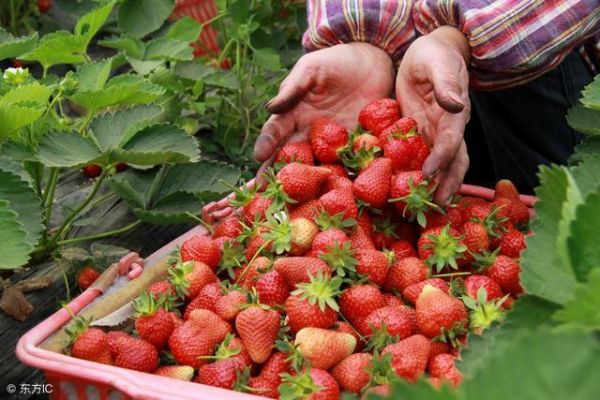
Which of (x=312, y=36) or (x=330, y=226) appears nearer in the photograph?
(x=330, y=226)

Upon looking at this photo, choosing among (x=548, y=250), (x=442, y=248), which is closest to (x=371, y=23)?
(x=442, y=248)

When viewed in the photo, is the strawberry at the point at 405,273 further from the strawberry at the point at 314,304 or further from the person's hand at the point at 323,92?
the person's hand at the point at 323,92

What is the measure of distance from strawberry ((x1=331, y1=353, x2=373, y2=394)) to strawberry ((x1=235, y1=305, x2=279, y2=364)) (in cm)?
9

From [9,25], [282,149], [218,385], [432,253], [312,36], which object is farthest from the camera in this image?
[9,25]

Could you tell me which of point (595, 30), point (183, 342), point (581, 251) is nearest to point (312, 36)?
point (595, 30)

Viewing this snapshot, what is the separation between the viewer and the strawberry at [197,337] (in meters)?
1.02

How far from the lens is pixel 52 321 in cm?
107

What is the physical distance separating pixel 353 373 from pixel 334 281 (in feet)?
0.42

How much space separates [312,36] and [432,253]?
58cm

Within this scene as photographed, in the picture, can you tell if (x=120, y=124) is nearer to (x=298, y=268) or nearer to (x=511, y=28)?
(x=298, y=268)

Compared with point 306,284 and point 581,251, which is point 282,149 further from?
point 581,251

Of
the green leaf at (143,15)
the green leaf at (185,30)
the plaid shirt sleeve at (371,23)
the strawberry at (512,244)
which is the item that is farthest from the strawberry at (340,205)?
the green leaf at (143,15)

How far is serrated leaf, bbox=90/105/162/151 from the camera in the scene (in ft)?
4.14

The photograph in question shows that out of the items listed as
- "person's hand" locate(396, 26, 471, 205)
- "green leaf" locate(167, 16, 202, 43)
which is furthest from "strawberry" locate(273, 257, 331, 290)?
"green leaf" locate(167, 16, 202, 43)
